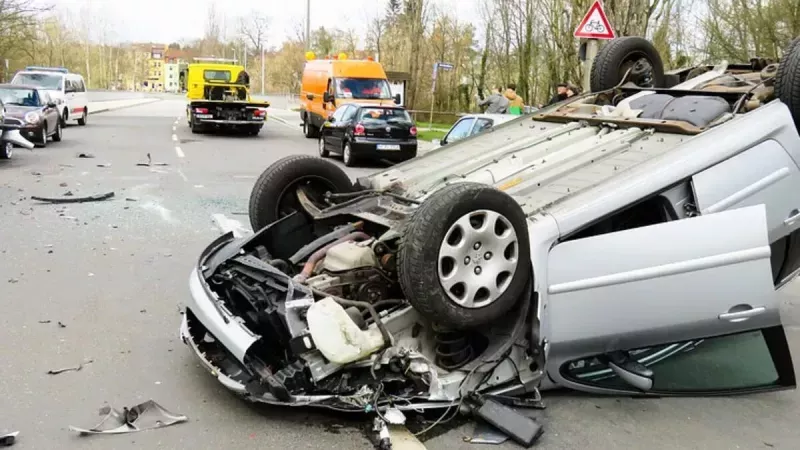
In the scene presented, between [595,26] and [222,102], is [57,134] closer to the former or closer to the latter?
[222,102]

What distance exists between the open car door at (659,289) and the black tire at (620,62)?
267 centimetres

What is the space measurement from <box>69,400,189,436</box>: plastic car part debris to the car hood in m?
16.4

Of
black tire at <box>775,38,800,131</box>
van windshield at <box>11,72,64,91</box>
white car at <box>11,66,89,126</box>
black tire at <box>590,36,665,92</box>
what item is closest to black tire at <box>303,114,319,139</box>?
white car at <box>11,66,89,126</box>

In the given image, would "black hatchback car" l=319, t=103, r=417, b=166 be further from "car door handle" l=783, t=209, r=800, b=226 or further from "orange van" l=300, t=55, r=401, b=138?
"car door handle" l=783, t=209, r=800, b=226

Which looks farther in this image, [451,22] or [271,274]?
[451,22]

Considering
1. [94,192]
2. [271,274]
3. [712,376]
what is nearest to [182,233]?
[94,192]

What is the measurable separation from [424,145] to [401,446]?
1983cm

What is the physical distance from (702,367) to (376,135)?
42.8 feet

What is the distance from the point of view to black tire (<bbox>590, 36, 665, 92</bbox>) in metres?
6.21

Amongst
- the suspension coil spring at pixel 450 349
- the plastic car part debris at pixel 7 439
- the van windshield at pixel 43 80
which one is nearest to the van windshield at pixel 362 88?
the van windshield at pixel 43 80

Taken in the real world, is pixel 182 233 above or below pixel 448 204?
below

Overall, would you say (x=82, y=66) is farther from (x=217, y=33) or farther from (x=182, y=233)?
(x=182, y=233)

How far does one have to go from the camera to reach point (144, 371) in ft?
14.4

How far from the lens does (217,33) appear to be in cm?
8725
